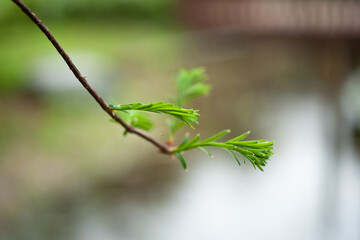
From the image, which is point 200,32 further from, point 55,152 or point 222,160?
point 55,152

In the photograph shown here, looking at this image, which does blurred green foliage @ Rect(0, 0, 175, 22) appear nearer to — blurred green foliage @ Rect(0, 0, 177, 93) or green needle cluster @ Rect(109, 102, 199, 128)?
blurred green foliage @ Rect(0, 0, 177, 93)

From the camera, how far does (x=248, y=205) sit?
1.84 meters

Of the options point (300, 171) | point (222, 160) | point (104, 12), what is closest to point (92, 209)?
point (222, 160)

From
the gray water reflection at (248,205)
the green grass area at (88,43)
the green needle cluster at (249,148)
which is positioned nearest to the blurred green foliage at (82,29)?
the green grass area at (88,43)

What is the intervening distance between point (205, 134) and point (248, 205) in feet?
1.78

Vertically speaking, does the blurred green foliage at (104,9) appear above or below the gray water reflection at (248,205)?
above

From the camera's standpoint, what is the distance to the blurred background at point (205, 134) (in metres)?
1.69

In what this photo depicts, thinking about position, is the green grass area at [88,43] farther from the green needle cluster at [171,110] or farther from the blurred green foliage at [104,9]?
the green needle cluster at [171,110]

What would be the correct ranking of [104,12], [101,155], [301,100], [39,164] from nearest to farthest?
[39,164] → [101,155] → [301,100] → [104,12]

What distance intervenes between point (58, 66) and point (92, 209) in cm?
120

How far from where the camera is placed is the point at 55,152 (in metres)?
2.00

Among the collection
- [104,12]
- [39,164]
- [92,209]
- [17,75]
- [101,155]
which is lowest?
[92,209]

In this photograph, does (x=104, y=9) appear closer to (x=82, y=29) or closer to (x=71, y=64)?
(x=82, y=29)

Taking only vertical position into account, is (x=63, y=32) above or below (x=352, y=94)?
above
